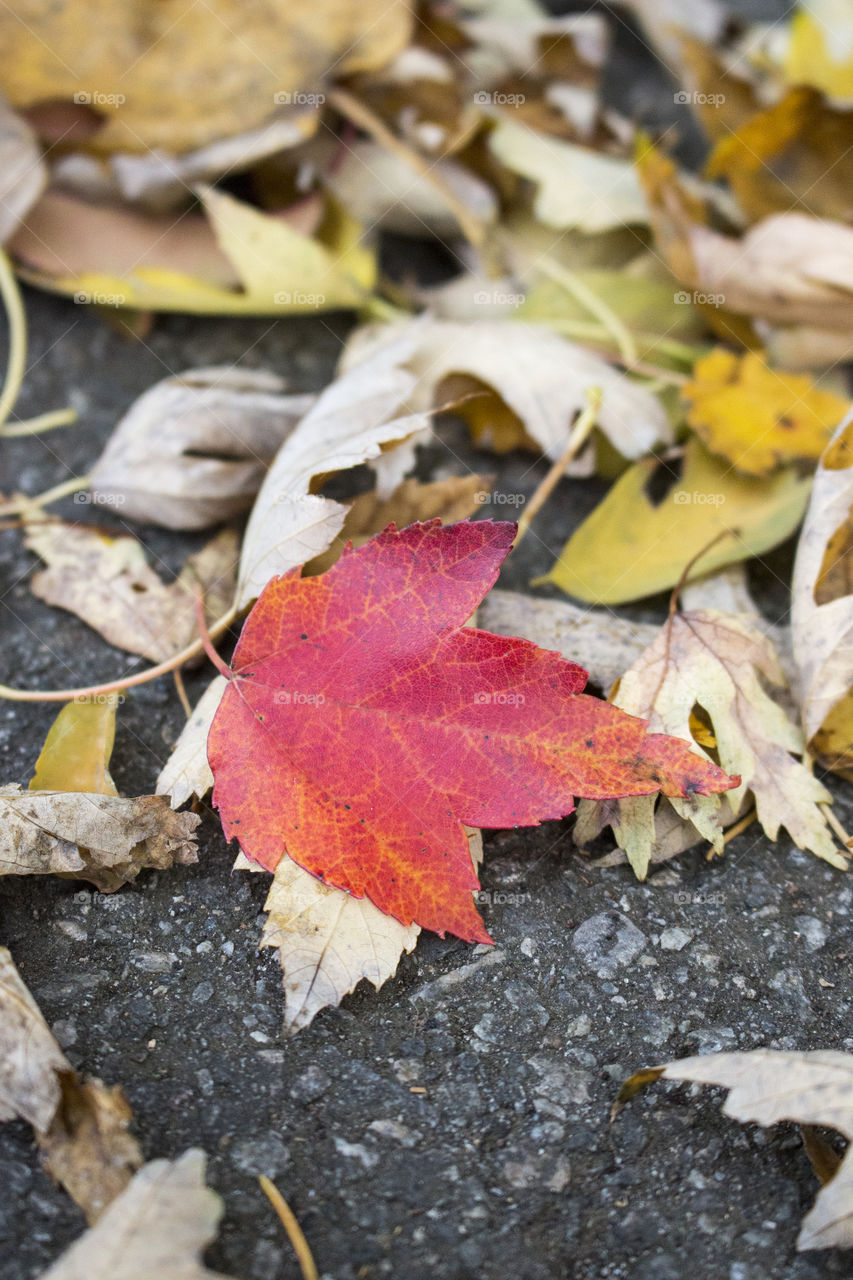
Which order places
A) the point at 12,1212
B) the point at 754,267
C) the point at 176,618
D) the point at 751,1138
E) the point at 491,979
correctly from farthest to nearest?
1. the point at 754,267
2. the point at 176,618
3. the point at 491,979
4. the point at 751,1138
5. the point at 12,1212

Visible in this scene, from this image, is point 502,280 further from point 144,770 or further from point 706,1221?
point 706,1221

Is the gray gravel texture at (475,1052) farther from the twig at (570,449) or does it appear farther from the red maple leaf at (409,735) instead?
the twig at (570,449)

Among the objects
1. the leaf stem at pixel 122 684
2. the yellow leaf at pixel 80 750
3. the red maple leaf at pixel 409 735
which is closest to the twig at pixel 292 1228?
the red maple leaf at pixel 409 735

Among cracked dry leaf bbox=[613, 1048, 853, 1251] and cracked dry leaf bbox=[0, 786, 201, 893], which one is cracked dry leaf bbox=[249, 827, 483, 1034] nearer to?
cracked dry leaf bbox=[0, 786, 201, 893]

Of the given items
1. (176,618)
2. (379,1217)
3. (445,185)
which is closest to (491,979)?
(379,1217)

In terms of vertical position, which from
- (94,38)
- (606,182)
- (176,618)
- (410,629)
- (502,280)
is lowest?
(176,618)

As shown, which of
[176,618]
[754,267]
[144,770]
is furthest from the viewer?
[754,267]
